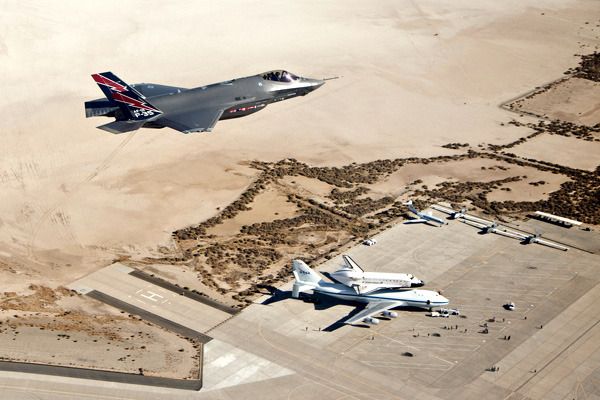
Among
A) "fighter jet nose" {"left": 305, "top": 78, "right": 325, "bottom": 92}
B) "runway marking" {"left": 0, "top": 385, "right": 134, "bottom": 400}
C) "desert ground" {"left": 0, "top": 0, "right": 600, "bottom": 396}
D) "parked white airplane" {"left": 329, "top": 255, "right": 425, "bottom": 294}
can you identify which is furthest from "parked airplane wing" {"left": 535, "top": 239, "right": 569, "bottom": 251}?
"runway marking" {"left": 0, "top": 385, "right": 134, "bottom": 400}

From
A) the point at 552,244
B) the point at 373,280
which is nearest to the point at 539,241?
the point at 552,244

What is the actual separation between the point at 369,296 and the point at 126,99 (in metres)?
49.5

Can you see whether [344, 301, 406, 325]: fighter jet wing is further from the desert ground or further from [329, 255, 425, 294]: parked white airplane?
the desert ground

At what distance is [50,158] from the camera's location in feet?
490

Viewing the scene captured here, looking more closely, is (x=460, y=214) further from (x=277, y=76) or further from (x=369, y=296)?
(x=277, y=76)

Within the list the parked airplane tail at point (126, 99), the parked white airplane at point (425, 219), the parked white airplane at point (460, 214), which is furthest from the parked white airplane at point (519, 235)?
the parked airplane tail at point (126, 99)

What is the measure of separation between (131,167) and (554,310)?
67.7 metres

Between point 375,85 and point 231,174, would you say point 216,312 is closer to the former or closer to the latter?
point 231,174

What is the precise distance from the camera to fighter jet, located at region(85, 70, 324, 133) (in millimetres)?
139000

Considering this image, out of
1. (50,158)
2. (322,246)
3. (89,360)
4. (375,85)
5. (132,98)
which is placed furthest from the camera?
(375,85)

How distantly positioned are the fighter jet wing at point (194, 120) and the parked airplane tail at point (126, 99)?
7.25 feet

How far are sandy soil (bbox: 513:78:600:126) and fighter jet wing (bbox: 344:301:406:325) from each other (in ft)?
243

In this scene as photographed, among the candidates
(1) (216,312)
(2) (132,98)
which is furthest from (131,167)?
(1) (216,312)

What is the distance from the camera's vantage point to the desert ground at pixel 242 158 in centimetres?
12312
